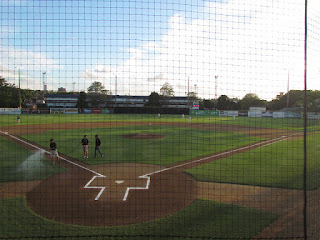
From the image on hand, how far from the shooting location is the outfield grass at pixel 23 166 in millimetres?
8812

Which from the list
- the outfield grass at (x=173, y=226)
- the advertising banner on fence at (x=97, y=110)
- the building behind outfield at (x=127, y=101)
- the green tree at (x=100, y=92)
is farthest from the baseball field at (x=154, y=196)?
the advertising banner on fence at (x=97, y=110)

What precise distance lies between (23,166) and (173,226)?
8326 mm

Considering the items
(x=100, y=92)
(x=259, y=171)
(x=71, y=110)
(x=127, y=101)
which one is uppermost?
(x=100, y=92)

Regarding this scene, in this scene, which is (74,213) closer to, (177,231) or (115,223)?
(115,223)

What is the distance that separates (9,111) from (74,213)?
1471 inches

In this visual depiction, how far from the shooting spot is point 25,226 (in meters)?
4.96

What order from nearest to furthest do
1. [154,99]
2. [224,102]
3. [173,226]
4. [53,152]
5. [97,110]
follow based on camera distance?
[173,226] < [53,152] < [154,99] < [224,102] < [97,110]

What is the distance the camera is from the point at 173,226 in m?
5.07

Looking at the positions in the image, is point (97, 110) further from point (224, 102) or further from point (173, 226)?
point (173, 226)

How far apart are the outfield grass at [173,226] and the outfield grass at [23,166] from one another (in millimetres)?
3161

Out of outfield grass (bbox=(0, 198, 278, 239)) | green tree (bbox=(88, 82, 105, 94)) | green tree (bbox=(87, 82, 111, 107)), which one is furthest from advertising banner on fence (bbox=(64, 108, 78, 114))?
outfield grass (bbox=(0, 198, 278, 239))

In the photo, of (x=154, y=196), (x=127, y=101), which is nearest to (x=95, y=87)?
(x=154, y=196)

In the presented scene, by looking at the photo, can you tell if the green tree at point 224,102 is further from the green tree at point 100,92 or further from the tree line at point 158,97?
the green tree at point 100,92

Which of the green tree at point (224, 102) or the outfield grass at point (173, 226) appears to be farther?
the green tree at point (224, 102)
